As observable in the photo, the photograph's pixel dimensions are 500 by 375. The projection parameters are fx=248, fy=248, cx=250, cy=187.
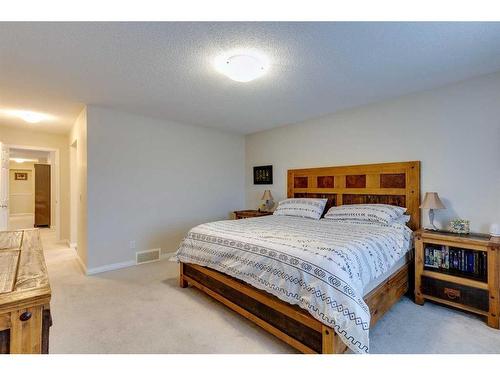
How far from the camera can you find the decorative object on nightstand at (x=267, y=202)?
4427 mm

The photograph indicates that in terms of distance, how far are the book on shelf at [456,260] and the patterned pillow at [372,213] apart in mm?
445

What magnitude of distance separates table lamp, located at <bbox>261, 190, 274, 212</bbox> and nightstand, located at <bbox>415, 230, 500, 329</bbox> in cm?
237

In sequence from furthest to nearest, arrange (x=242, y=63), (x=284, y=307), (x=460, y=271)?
1. (x=460, y=271)
2. (x=242, y=63)
3. (x=284, y=307)

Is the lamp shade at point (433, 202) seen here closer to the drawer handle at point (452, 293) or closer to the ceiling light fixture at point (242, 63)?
the drawer handle at point (452, 293)

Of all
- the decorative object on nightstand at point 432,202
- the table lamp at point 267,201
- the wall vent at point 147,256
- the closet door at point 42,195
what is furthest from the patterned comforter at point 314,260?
the closet door at point 42,195

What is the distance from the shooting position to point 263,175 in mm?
4797

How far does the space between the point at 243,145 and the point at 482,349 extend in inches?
174

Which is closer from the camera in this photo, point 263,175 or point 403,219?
point 403,219

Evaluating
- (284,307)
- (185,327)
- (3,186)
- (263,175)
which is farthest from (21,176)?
(284,307)

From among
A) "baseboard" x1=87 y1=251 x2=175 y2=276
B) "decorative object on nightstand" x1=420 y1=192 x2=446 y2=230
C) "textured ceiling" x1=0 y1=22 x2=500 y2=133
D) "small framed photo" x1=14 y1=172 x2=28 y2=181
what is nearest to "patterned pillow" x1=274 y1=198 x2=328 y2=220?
"decorative object on nightstand" x1=420 y1=192 x2=446 y2=230

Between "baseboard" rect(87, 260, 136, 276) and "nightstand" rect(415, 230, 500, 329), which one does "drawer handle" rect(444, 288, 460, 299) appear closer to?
"nightstand" rect(415, 230, 500, 329)

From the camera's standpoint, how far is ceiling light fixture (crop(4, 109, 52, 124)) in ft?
11.9

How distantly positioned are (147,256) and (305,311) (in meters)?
2.92

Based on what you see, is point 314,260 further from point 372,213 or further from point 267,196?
point 267,196
